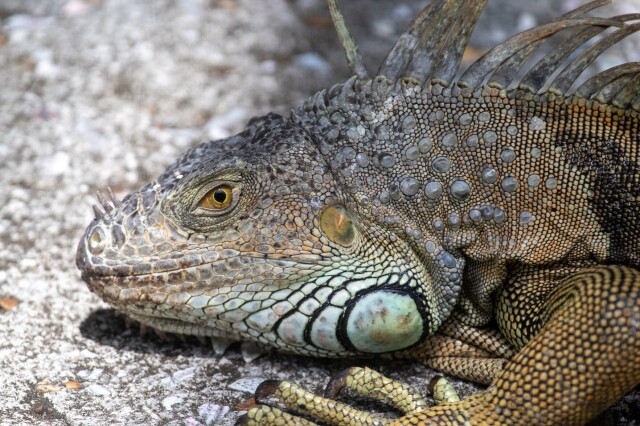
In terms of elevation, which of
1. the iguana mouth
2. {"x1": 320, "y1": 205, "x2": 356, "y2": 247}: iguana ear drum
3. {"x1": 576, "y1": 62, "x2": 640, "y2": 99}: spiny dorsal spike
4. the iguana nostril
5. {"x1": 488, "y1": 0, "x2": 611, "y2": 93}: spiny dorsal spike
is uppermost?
{"x1": 488, "y1": 0, "x2": 611, "y2": 93}: spiny dorsal spike

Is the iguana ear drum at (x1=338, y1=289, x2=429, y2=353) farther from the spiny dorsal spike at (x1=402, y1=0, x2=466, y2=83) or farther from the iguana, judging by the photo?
the spiny dorsal spike at (x1=402, y1=0, x2=466, y2=83)

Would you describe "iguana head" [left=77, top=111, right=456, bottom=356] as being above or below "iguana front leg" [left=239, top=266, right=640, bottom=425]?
above

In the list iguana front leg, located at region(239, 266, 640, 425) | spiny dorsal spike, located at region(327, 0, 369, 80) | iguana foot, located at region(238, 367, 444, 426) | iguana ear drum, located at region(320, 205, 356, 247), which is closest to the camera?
iguana front leg, located at region(239, 266, 640, 425)

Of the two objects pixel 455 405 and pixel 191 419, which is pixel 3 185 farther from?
pixel 455 405

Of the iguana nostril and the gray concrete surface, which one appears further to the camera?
the gray concrete surface

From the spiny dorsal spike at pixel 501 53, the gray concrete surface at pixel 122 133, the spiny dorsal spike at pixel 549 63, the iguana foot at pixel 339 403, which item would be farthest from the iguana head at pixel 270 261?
the spiny dorsal spike at pixel 549 63

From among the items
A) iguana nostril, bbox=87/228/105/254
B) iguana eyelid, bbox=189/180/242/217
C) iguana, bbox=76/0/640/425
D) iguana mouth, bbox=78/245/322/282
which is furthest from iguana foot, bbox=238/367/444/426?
iguana nostril, bbox=87/228/105/254

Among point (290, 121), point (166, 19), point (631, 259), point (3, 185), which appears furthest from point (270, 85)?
point (631, 259)

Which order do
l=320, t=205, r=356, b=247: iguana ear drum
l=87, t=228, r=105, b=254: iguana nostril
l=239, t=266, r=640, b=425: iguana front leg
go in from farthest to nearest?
l=87, t=228, r=105, b=254: iguana nostril
l=320, t=205, r=356, b=247: iguana ear drum
l=239, t=266, r=640, b=425: iguana front leg

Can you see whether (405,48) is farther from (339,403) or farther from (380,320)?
(339,403)
